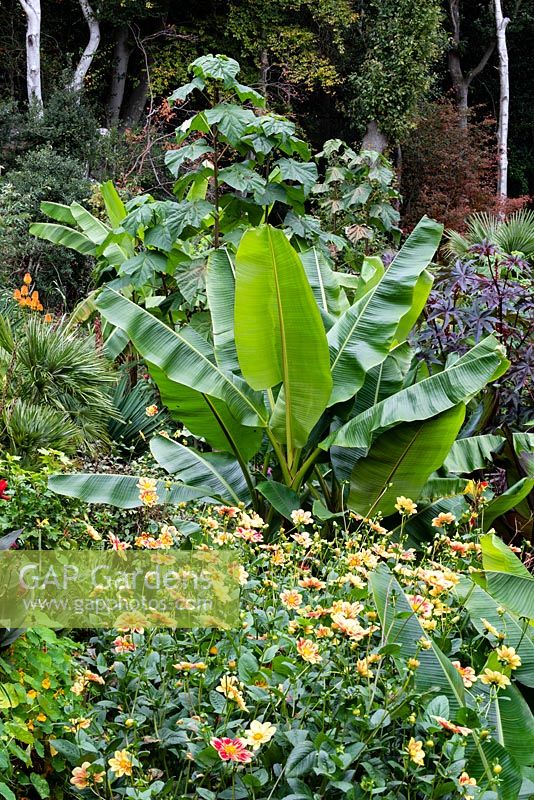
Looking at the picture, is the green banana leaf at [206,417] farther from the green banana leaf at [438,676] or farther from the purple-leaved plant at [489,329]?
the green banana leaf at [438,676]

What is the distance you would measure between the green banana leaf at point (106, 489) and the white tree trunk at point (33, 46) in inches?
487

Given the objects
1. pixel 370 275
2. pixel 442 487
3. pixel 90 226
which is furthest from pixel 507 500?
pixel 90 226

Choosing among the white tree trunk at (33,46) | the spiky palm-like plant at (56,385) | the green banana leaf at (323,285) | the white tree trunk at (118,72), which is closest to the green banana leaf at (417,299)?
the green banana leaf at (323,285)

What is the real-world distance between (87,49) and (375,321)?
13864mm

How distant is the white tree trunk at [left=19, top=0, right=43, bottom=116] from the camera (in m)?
14.4

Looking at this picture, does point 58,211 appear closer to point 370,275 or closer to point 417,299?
point 370,275

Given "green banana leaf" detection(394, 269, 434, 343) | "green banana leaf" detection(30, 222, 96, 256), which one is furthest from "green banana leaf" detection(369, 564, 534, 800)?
"green banana leaf" detection(30, 222, 96, 256)

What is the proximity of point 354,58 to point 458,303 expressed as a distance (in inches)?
570

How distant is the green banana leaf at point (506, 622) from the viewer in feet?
7.60

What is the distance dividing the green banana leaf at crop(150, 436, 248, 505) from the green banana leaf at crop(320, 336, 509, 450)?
0.59 metres

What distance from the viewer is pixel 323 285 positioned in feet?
16.0

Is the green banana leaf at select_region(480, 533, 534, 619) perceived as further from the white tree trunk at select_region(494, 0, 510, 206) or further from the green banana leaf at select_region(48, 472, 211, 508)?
the white tree trunk at select_region(494, 0, 510, 206)

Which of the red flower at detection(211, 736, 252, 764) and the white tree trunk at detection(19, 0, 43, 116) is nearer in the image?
the red flower at detection(211, 736, 252, 764)

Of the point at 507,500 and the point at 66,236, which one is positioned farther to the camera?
the point at 66,236
